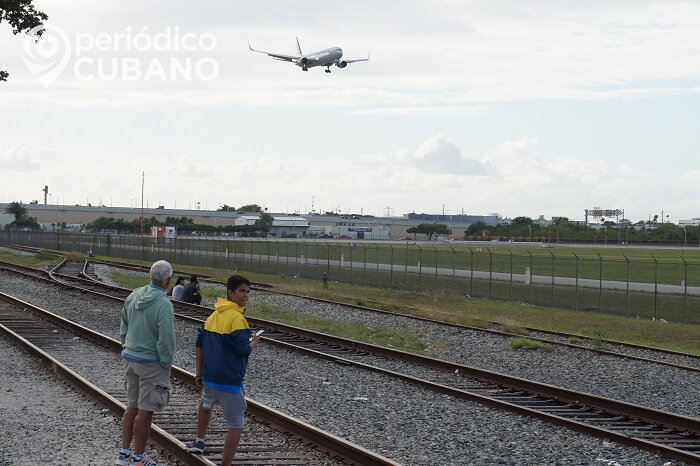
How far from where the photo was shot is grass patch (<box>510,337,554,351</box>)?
2225 centimetres

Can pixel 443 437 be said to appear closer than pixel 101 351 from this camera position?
Yes

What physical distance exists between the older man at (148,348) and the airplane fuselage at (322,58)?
59223 mm

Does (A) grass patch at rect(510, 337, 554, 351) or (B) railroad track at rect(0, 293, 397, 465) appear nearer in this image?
(B) railroad track at rect(0, 293, 397, 465)

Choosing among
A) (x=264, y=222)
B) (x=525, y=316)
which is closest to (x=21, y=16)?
(x=525, y=316)

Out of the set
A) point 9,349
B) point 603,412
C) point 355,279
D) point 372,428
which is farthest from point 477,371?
point 355,279

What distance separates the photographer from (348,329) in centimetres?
2627

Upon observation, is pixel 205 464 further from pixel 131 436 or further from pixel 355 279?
pixel 355 279

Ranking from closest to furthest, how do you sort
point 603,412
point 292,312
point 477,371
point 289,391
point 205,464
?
point 205,464
point 603,412
point 289,391
point 477,371
point 292,312

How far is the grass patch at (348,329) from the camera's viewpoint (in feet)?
76.5

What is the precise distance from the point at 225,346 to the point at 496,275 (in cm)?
5084

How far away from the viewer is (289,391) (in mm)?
15141

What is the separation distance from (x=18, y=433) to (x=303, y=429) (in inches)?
140

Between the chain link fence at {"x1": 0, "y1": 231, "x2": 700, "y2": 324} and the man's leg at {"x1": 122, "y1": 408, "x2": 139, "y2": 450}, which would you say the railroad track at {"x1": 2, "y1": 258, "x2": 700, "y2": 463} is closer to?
the man's leg at {"x1": 122, "y1": 408, "x2": 139, "y2": 450}

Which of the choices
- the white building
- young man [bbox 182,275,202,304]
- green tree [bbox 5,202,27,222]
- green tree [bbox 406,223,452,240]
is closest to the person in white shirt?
young man [bbox 182,275,202,304]
